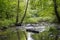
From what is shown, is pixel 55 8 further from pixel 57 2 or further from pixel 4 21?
pixel 4 21

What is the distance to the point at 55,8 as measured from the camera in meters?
23.4

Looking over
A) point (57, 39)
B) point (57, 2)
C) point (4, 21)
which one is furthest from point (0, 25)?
point (57, 39)

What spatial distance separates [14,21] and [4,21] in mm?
1759

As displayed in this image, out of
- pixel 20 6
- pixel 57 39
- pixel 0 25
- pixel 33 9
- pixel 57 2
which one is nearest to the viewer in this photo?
pixel 57 39

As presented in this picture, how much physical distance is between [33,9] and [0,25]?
50.4ft

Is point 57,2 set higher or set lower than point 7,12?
higher

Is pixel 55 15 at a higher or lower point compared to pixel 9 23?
higher

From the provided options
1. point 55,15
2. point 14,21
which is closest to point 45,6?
point 55,15

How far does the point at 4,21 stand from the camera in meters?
26.2

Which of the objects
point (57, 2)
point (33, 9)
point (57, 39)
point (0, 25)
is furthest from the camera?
point (33, 9)

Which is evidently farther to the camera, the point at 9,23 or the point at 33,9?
the point at 33,9

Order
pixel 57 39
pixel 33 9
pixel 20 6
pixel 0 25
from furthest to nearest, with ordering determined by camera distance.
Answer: pixel 33 9 → pixel 20 6 → pixel 0 25 → pixel 57 39

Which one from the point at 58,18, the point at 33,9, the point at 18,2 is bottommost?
the point at 33,9

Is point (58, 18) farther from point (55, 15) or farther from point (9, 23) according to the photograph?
point (9, 23)
